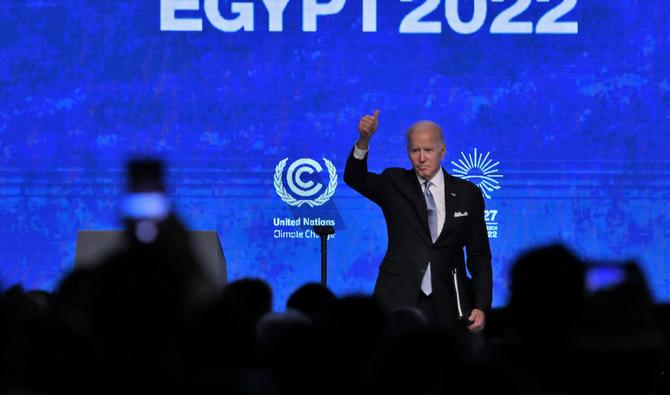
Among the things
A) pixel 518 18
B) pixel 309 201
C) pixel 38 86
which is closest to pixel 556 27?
pixel 518 18

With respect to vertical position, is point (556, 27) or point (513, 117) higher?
point (556, 27)

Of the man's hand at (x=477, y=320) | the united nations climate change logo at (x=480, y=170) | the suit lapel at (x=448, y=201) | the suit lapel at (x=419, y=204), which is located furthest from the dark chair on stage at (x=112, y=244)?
the united nations climate change logo at (x=480, y=170)

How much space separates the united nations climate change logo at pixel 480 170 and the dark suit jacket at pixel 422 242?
6.97ft

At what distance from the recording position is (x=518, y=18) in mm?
6594

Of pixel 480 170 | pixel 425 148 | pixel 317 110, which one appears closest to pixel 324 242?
pixel 317 110

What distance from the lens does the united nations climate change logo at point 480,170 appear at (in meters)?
6.58

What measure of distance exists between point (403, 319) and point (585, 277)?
518 mm

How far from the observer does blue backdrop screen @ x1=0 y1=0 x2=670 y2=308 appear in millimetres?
6535

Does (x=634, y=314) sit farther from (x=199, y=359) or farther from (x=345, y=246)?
(x=345, y=246)

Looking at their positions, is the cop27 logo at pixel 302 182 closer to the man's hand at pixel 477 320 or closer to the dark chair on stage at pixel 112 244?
the dark chair on stage at pixel 112 244

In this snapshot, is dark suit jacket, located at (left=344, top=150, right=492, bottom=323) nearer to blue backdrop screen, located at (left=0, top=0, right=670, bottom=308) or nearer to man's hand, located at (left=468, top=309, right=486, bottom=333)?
man's hand, located at (left=468, top=309, right=486, bottom=333)

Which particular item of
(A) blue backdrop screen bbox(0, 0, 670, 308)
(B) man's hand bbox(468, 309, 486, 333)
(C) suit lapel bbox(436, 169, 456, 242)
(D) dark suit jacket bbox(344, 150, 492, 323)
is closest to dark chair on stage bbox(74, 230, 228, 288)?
(D) dark suit jacket bbox(344, 150, 492, 323)

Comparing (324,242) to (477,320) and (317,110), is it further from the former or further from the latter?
(477,320)

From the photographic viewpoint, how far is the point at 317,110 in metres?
6.59
